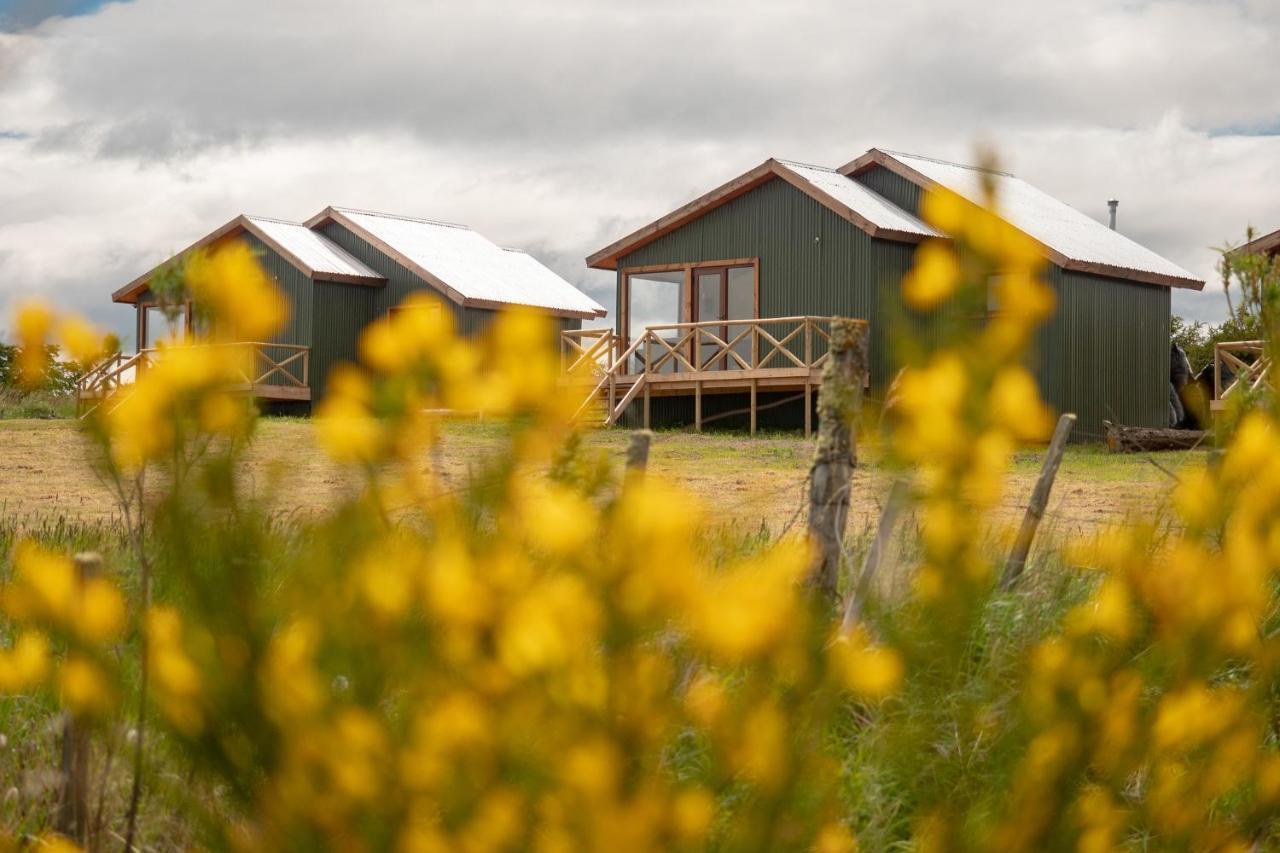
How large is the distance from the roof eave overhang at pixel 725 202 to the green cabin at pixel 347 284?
120 inches

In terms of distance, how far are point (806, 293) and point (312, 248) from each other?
10.2m

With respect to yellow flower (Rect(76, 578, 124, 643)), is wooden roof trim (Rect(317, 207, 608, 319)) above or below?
above

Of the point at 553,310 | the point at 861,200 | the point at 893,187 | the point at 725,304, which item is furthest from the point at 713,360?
the point at 553,310

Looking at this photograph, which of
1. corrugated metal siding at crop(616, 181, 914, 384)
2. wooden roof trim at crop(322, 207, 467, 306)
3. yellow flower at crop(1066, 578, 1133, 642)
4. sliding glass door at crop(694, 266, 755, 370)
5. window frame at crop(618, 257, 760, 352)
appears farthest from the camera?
wooden roof trim at crop(322, 207, 467, 306)

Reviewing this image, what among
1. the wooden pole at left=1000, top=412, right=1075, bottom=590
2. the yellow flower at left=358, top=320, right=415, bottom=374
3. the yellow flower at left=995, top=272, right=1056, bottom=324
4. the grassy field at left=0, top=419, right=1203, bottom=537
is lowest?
the grassy field at left=0, top=419, right=1203, bottom=537

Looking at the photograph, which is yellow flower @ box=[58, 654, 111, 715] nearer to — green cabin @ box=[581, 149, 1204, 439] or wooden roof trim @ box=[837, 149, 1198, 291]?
green cabin @ box=[581, 149, 1204, 439]

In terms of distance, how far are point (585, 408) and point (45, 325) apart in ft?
1.97

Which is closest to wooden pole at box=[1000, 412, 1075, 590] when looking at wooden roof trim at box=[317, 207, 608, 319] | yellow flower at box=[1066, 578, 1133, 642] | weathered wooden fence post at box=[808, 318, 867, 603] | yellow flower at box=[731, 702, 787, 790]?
weathered wooden fence post at box=[808, 318, 867, 603]

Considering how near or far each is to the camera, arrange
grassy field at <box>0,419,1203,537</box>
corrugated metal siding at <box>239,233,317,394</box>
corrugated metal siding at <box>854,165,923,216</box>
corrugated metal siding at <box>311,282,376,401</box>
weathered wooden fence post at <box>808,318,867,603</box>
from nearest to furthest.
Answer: weathered wooden fence post at <box>808,318,867,603</box> < grassy field at <box>0,419,1203,537</box> < corrugated metal siding at <box>854,165,923,216</box> < corrugated metal siding at <box>239,233,317,394</box> < corrugated metal siding at <box>311,282,376,401</box>

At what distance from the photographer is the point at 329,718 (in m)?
1.52

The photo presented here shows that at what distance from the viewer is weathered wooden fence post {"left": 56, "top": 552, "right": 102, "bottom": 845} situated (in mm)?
2799

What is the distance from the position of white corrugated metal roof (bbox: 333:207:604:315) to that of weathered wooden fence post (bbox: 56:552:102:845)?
70.5 feet

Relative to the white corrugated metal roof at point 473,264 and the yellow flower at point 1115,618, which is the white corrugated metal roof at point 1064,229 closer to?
the white corrugated metal roof at point 473,264

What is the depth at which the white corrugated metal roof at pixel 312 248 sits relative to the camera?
2528cm
